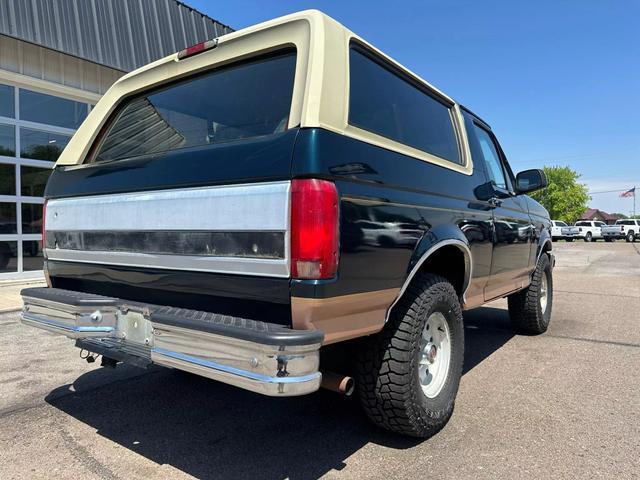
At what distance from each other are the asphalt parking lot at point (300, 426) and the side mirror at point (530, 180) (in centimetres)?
161

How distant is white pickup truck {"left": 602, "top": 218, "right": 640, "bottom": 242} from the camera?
40.1 metres

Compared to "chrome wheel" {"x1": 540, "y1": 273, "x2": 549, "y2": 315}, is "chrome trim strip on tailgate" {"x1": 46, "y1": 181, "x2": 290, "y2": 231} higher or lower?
higher

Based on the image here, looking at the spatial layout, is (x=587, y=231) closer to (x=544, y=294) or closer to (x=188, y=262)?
(x=544, y=294)

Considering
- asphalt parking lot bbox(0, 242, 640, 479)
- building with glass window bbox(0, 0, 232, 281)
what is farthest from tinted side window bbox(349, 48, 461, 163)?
building with glass window bbox(0, 0, 232, 281)

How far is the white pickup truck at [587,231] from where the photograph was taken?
130 ft

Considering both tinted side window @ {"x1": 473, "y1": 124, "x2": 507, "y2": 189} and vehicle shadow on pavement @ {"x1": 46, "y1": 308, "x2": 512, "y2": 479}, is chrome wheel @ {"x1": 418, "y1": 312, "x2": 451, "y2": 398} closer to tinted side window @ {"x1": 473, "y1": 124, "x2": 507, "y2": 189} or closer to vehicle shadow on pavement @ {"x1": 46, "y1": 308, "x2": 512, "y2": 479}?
vehicle shadow on pavement @ {"x1": 46, "y1": 308, "x2": 512, "y2": 479}

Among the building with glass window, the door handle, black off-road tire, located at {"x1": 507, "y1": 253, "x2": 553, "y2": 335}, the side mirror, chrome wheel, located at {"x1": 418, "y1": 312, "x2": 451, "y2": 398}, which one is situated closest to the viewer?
chrome wheel, located at {"x1": 418, "y1": 312, "x2": 451, "y2": 398}

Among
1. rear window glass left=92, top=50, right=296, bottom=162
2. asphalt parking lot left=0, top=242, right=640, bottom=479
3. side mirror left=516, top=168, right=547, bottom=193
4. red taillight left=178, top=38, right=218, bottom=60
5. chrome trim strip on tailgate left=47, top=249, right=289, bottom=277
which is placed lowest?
asphalt parking lot left=0, top=242, right=640, bottom=479

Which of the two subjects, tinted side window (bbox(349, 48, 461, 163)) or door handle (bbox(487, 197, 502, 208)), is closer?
tinted side window (bbox(349, 48, 461, 163))

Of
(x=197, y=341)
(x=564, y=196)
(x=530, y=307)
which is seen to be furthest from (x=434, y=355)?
(x=564, y=196)

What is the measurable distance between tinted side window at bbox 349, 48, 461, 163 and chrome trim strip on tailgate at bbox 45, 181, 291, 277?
0.67m

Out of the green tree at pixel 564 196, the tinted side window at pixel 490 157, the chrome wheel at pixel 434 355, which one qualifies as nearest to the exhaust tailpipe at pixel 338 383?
the chrome wheel at pixel 434 355

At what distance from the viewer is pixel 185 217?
245cm

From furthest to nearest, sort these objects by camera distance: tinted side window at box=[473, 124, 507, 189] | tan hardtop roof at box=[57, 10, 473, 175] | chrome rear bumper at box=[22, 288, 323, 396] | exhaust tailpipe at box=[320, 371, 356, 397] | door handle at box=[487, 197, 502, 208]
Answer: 1. tinted side window at box=[473, 124, 507, 189]
2. door handle at box=[487, 197, 502, 208]
3. exhaust tailpipe at box=[320, 371, 356, 397]
4. tan hardtop roof at box=[57, 10, 473, 175]
5. chrome rear bumper at box=[22, 288, 323, 396]
